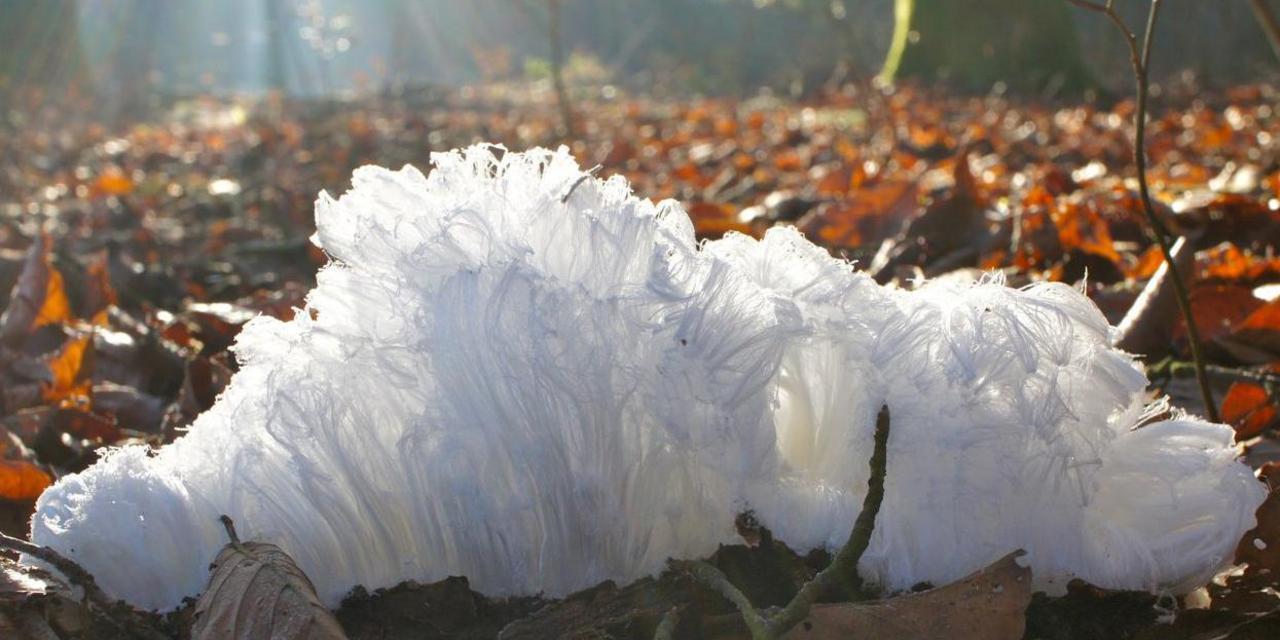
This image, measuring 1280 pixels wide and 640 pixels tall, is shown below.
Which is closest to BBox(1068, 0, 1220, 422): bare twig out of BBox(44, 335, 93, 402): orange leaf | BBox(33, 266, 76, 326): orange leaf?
BBox(44, 335, 93, 402): orange leaf

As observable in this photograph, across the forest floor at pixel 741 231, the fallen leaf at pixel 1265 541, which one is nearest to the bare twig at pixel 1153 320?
the forest floor at pixel 741 231

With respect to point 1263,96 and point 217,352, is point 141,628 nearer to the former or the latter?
point 217,352

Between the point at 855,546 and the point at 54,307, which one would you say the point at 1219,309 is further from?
the point at 54,307

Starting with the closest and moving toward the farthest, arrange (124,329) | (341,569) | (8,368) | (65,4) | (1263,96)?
(341,569) → (8,368) → (124,329) → (1263,96) → (65,4)

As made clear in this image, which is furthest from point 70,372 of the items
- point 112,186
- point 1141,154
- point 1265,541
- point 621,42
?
point 621,42

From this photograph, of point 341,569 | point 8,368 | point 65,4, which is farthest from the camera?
point 65,4

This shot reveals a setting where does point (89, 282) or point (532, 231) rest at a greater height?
point (89, 282)

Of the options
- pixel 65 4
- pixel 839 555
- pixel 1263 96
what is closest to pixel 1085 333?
pixel 839 555
